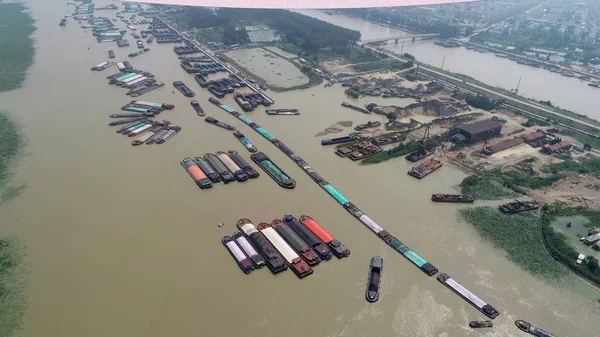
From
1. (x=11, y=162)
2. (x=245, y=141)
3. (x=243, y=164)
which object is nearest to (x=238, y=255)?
(x=243, y=164)

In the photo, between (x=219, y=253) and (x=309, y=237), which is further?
(x=309, y=237)

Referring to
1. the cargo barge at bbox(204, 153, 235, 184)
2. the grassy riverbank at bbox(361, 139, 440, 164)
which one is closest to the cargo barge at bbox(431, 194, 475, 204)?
the grassy riverbank at bbox(361, 139, 440, 164)

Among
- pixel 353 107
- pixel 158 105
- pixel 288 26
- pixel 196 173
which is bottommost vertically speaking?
pixel 196 173

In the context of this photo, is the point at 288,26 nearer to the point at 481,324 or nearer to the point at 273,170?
the point at 273,170

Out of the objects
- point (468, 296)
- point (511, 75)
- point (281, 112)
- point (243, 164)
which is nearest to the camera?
point (468, 296)

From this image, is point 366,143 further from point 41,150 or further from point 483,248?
point 41,150

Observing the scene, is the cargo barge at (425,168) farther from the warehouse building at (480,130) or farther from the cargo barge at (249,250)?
the cargo barge at (249,250)

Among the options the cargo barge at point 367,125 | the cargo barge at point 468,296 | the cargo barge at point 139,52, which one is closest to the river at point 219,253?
the cargo barge at point 468,296

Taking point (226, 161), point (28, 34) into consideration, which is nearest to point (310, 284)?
point (226, 161)
